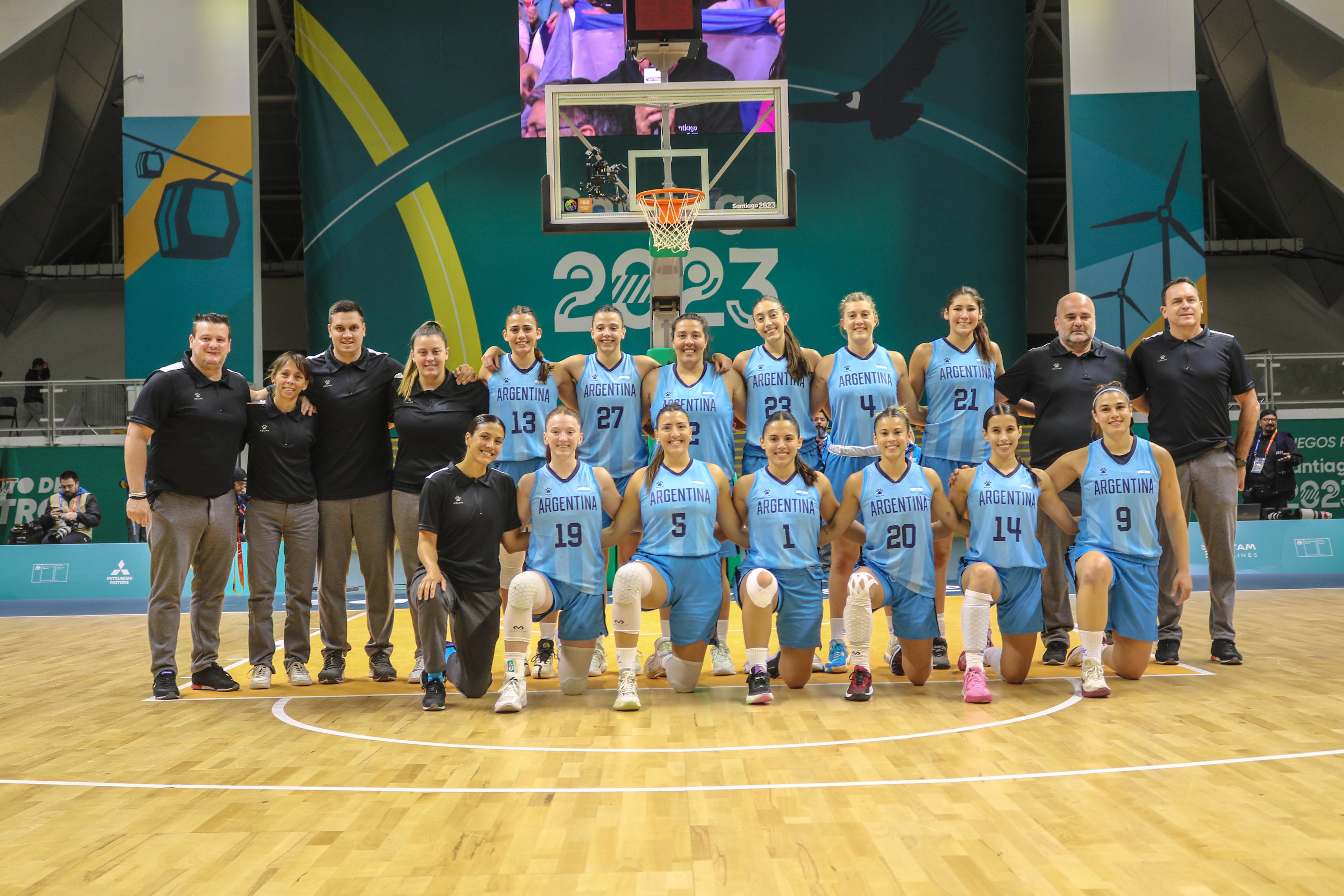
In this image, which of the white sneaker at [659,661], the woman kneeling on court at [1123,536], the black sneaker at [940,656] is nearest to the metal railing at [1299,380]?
the woman kneeling on court at [1123,536]

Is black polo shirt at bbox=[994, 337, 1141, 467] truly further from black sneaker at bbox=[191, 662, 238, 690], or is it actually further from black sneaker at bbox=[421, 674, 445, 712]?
black sneaker at bbox=[191, 662, 238, 690]

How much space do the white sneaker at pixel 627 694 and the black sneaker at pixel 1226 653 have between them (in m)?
3.23

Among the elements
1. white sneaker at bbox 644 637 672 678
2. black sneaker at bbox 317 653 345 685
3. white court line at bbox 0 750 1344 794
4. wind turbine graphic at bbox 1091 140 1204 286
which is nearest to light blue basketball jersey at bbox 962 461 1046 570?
white court line at bbox 0 750 1344 794

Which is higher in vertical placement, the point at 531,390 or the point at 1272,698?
the point at 531,390

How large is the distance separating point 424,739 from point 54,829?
55.3 inches

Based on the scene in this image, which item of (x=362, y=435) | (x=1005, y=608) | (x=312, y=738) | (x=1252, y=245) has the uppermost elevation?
(x=1252, y=245)

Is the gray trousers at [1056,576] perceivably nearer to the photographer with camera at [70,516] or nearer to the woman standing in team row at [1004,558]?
the woman standing in team row at [1004,558]

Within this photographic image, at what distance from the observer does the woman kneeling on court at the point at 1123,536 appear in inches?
194

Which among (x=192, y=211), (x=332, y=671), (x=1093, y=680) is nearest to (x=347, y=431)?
(x=332, y=671)

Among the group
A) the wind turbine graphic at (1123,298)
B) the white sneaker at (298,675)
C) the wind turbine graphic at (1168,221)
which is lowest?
the white sneaker at (298,675)

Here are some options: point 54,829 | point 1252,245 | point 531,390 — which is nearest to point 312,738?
point 54,829

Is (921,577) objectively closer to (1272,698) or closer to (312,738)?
(1272,698)

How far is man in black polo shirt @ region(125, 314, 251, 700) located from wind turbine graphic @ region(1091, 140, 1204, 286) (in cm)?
1101

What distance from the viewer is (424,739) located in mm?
4215
